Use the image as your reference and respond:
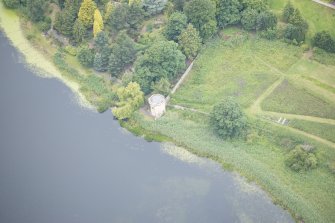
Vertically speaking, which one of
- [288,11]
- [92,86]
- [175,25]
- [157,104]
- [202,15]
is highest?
[288,11]

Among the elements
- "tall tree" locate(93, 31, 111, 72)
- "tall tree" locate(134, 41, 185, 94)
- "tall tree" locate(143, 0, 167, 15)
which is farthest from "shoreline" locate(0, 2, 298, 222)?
"tall tree" locate(143, 0, 167, 15)

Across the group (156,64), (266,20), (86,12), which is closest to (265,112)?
(266,20)

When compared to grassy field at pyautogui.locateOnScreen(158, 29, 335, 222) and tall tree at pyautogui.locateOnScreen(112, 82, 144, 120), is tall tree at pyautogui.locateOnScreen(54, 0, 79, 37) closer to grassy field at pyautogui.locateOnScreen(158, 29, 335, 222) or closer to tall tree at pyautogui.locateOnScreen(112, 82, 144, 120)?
tall tree at pyautogui.locateOnScreen(112, 82, 144, 120)

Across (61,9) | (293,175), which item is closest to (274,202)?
(293,175)

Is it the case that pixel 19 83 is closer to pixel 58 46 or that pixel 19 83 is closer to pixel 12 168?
pixel 58 46

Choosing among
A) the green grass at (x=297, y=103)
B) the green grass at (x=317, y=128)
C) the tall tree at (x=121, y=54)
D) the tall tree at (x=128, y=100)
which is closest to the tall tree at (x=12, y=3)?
the tall tree at (x=121, y=54)

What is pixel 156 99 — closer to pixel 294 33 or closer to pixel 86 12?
pixel 86 12

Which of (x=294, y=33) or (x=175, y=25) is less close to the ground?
(x=294, y=33)
